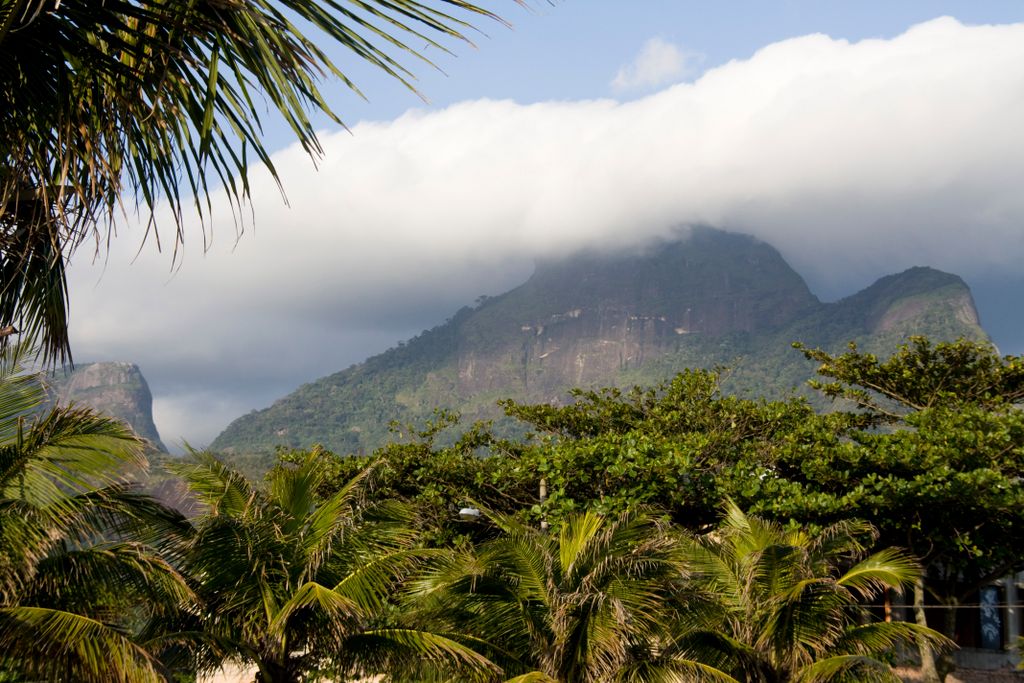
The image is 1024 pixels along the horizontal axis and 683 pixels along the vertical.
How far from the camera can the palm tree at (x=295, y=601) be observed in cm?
895

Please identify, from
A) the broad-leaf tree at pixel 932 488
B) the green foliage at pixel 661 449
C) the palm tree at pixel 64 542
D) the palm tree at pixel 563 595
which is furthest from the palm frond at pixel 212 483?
the broad-leaf tree at pixel 932 488

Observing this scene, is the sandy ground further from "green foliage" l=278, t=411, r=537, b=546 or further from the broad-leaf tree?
"green foliage" l=278, t=411, r=537, b=546

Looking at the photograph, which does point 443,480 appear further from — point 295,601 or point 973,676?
point 973,676

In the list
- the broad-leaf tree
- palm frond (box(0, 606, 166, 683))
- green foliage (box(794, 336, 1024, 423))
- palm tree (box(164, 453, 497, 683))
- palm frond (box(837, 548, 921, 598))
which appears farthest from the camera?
green foliage (box(794, 336, 1024, 423))

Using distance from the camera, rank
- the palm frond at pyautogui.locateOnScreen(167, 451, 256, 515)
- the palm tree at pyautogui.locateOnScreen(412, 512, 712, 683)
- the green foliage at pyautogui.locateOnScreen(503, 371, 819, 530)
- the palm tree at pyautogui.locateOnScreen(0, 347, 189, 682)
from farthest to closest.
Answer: the green foliage at pyautogui.locateOnScreen(503, 371, 819, 530) → the palm frond at pyautogui.locateOnScreen(167, 451, 256, 515) → the palm tree at pyautogui.locateOnScreen(412, 512, 712, 683) → the palm tree at pyautogui.locateOnScreen(0, 347, 189, 682)

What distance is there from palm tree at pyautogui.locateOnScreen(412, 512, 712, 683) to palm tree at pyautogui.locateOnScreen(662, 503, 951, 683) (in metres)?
0.62

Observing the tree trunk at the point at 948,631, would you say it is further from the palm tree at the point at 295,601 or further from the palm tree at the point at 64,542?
the palm tree at the point at 64,542

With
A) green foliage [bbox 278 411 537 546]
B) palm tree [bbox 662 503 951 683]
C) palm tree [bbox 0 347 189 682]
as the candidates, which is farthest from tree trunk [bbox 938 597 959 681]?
palm tree [bbox 0 347 189 682]

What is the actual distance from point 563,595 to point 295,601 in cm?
284

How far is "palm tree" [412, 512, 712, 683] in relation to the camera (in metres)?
9.92

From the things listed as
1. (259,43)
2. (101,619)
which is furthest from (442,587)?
(259,43)

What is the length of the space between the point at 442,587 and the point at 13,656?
4.46 metres

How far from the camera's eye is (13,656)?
675 centimetres

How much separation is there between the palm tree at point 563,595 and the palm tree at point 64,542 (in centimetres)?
355
